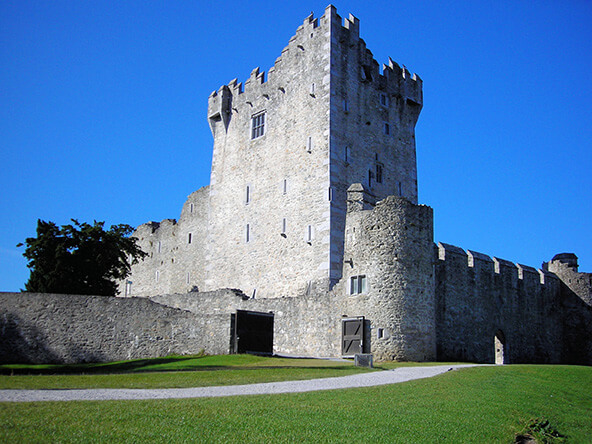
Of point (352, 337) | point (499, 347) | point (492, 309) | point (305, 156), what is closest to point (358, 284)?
point (352, 337)

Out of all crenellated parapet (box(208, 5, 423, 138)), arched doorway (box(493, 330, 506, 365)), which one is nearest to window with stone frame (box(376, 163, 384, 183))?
crenellated parapet (box(208, 5, 423, 138))

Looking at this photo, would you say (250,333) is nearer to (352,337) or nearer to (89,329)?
(352,337)

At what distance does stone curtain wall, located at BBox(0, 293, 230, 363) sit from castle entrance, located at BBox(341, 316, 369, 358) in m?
5.46

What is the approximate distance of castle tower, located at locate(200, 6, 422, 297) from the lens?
1220 inches

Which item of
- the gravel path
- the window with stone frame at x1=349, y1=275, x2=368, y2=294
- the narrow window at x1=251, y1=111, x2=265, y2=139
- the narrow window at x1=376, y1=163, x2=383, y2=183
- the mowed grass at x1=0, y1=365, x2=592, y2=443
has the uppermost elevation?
the narrow window at x1=251, y1=111, x2=265, y2=139

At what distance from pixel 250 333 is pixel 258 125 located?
53.5ft

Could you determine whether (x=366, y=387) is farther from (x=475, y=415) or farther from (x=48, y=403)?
(x=48, y=403)

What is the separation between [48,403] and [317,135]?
23246 millimetres

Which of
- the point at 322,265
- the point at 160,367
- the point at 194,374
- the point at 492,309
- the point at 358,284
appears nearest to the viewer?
the point at 194,374

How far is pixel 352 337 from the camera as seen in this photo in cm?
2398

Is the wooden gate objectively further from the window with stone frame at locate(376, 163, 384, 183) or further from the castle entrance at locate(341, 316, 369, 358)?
the window with stone frame at locate(376, 163, 384, 183)

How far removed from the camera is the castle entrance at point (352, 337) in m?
23.6

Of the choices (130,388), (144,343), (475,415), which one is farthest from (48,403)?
(144,343)

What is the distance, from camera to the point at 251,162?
36.2 m
